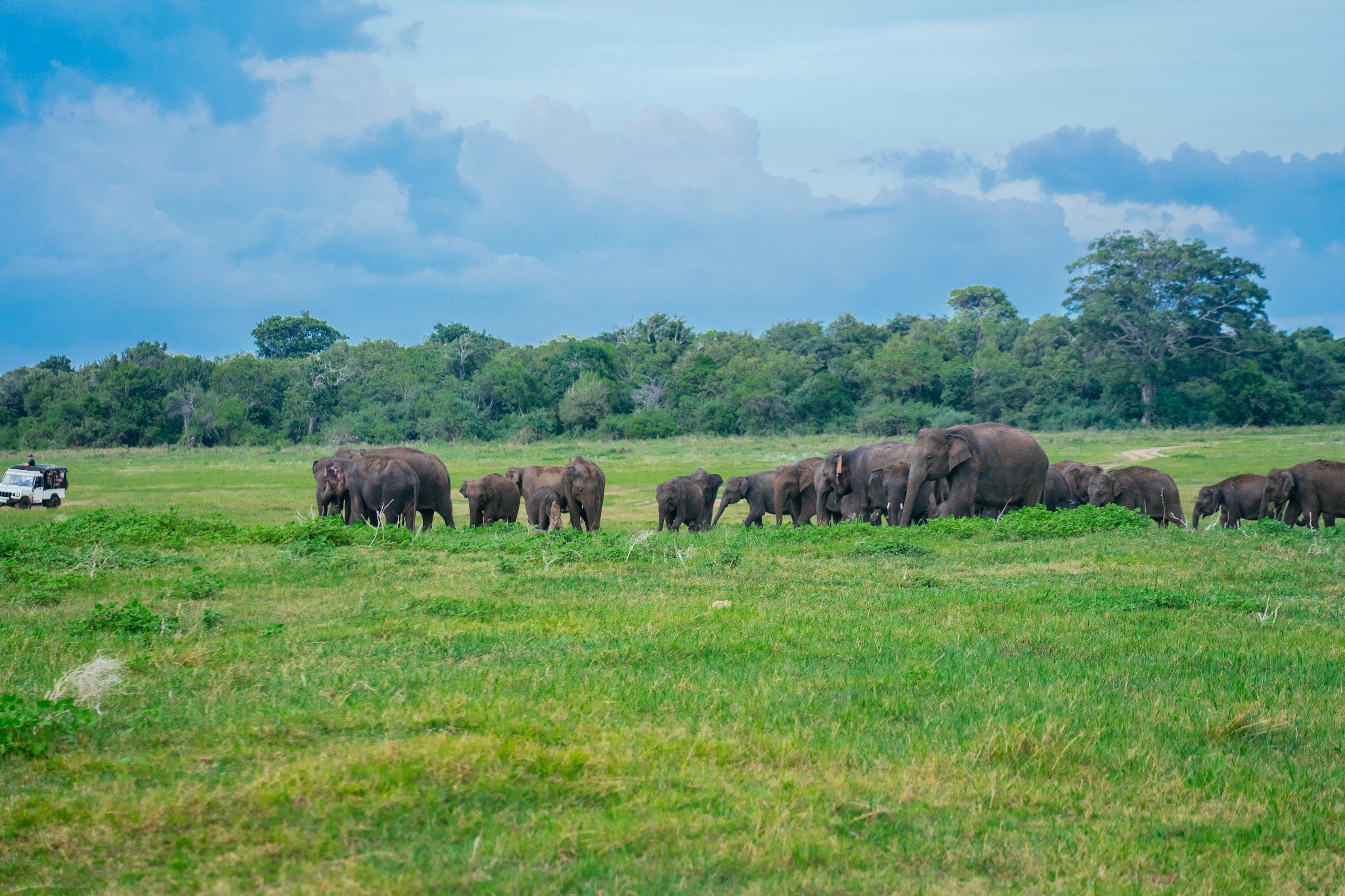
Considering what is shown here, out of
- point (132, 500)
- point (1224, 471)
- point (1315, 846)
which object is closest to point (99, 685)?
point (1315, 846)

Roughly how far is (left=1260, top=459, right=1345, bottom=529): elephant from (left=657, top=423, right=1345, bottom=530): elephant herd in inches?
0.8

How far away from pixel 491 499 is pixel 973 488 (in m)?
11.6

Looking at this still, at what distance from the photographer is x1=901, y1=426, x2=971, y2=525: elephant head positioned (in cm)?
2297

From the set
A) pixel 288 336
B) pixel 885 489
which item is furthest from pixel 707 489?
pixel 288 336

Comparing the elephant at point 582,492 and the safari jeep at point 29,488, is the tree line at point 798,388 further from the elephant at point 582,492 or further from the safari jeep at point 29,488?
the elephant at point 582,492

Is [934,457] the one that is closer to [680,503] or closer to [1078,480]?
[680,503]

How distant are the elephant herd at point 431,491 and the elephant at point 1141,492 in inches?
470

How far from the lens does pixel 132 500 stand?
35.0 m

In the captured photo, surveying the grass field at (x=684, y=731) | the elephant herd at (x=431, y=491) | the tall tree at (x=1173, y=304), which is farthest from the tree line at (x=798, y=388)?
the grass field at (x=684, y=731)

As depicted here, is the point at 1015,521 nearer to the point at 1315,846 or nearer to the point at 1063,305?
the point at 1315,846

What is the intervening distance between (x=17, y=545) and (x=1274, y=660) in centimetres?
1629

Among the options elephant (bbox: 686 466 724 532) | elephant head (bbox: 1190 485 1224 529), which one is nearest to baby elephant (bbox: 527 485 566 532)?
elephant (bbox: 686 466 724 532)

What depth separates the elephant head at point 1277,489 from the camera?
25359 millimetres

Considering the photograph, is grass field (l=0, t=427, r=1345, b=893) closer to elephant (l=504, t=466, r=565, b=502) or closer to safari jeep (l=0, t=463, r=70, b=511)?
elephant (l=504, t=466, r=565, b=502)
